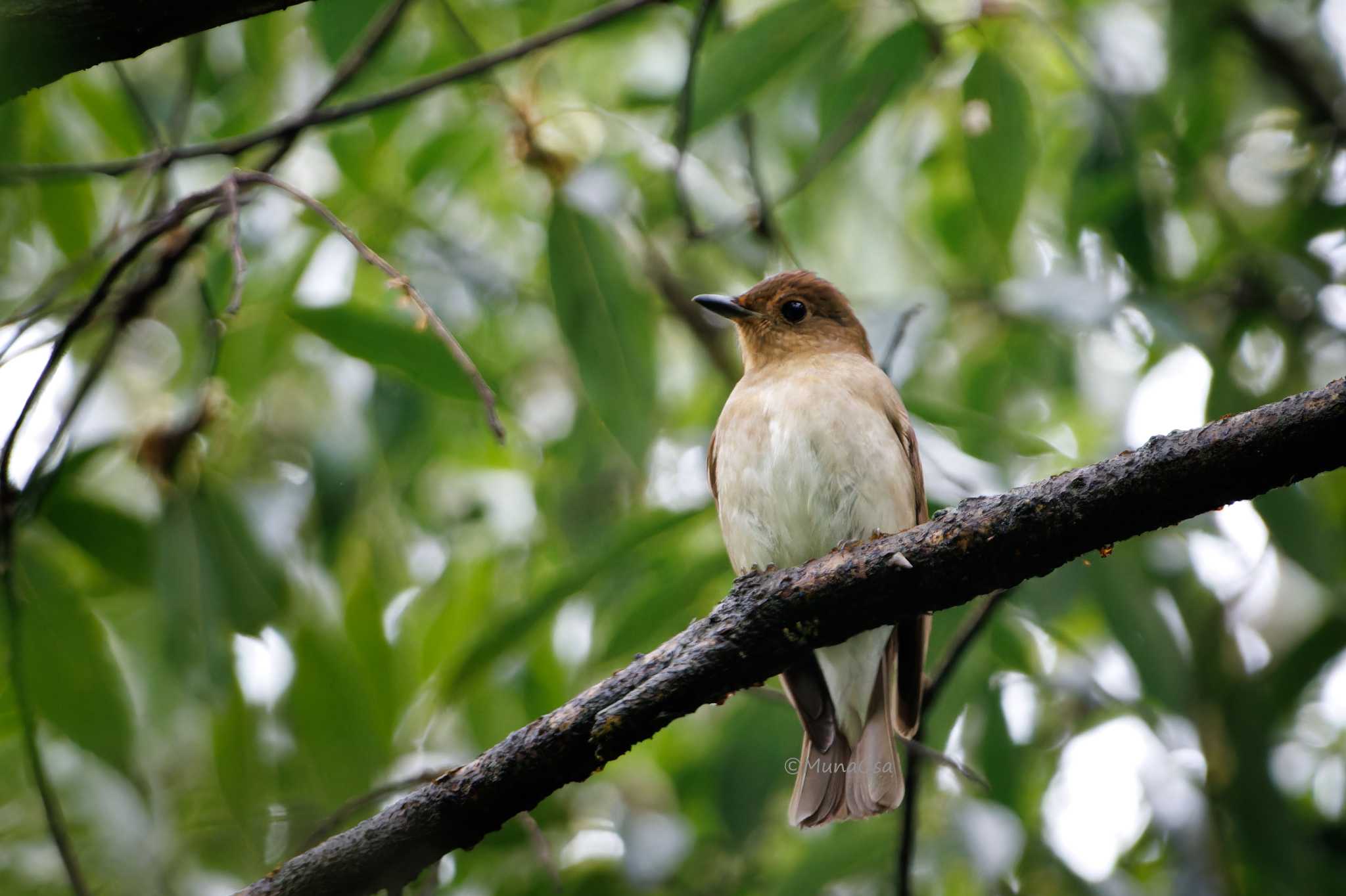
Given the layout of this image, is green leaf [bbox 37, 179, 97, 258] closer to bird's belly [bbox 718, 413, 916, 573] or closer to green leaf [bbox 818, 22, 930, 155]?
bird's belly [bbox 718, 413, 916, 573]

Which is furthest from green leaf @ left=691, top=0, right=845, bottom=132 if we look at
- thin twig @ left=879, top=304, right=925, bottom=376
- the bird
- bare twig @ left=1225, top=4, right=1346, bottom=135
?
bare twig @ left=1225, top=4, right=1346, bottom=135

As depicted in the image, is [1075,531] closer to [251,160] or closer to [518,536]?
[518,536]

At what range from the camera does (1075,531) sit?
2.36 metres

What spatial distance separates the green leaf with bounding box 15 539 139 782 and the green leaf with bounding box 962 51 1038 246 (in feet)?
9.89

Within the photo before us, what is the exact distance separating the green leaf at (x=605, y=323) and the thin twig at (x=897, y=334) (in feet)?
2.42

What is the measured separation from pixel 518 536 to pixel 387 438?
3.71 ft

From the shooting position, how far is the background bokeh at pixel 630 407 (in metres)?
4.02

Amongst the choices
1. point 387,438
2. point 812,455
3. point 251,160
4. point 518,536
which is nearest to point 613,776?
point 518,536

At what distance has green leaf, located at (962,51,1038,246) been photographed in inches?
161

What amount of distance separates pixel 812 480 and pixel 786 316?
1102mm

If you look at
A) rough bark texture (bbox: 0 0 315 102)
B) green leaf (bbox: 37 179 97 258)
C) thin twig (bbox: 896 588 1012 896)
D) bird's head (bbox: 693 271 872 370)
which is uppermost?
green leaf (bbox: 37 179 97 258)

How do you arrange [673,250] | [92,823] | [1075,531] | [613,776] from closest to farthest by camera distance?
[1075,531] < [92,823] < [613,776] < [673,250]

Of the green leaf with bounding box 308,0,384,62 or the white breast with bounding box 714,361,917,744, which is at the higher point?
the green leaf with bounding box 308,0,384,62

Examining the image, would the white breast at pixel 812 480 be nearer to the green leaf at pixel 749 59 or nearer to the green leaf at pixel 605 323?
the green leaf at pixel 605 323
